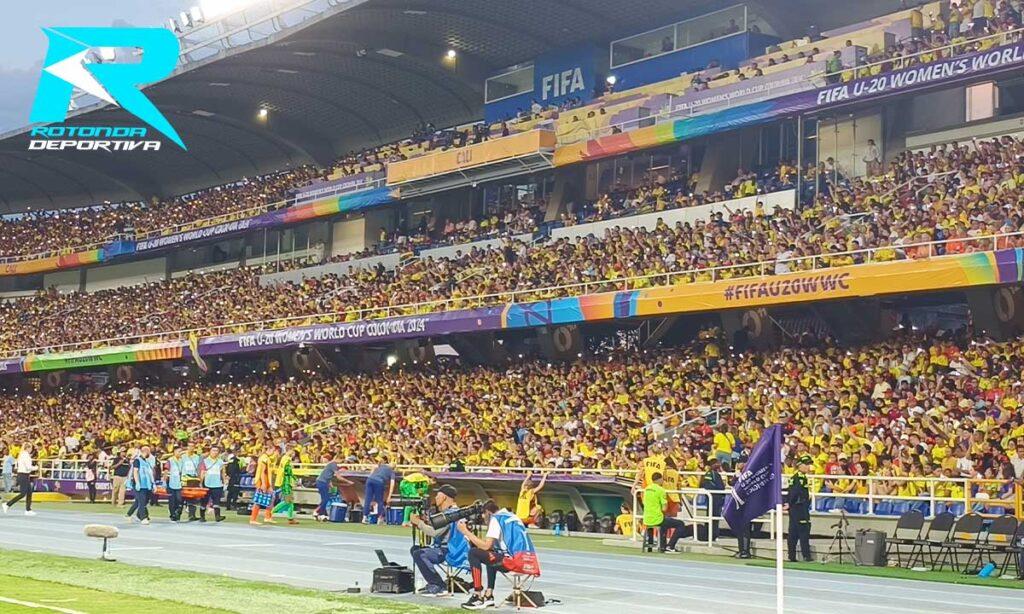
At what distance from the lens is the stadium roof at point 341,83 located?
44.8 m

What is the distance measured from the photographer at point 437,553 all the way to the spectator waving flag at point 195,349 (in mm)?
34694

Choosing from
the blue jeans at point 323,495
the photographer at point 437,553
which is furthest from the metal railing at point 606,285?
the photographer at point 437,553

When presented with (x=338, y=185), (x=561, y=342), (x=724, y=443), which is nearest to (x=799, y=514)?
(x=724, y=443)

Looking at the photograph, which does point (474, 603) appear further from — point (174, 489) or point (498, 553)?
point (174, 489)

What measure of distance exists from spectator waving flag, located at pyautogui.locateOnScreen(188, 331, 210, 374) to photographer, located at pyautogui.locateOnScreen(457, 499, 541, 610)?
3601 centimetres

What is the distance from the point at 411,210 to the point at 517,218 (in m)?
7.73

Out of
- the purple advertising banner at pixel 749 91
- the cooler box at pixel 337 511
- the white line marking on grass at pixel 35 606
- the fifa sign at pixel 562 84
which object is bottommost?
the white line marking on grass at pixel 35 606

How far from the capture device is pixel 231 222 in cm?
5588

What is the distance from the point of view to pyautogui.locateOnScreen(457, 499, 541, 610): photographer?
46.9 ft

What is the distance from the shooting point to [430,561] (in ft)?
51.4

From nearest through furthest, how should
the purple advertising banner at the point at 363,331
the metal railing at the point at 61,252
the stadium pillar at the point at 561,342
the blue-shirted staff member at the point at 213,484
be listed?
the blue-shirted staff member at the point at 213,484 < the stadium pillar at the point at 561,342 < the purple advertising banner at the point at 363,331 < the metal railing at the point at 61,252

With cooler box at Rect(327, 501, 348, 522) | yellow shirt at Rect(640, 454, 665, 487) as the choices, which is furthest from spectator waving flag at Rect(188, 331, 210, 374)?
yellow shirt at Rect(640, 454, 665, 487)

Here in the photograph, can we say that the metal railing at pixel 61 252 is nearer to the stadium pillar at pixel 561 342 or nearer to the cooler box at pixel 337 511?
the stadium pillar at pixel 561 342

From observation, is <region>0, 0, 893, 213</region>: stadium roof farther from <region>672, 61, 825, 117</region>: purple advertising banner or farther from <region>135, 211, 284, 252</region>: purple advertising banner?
<region>135, 211, 284, 252</region>: purple advertising banner
